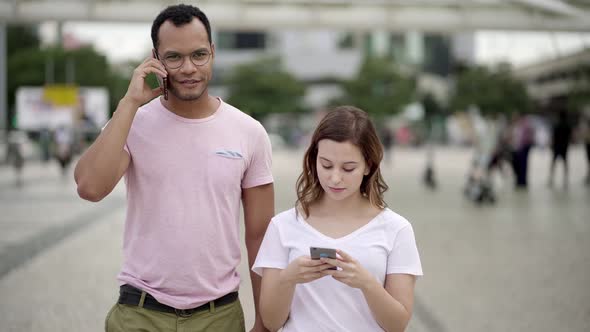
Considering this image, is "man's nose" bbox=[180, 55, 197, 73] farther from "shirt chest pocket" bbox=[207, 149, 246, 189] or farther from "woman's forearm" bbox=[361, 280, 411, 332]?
"woman's forearm" bbox=[361, 280, 411, 332]

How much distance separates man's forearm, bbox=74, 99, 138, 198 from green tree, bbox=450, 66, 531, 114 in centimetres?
6911

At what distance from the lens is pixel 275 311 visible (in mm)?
2514

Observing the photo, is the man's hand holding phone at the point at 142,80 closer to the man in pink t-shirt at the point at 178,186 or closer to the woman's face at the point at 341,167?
the man in pink t-shirt at the point at 178,186

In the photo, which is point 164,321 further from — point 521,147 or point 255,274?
point 521,147

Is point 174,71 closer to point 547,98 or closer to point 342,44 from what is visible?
point 547,98

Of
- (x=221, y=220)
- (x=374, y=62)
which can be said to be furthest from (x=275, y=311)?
(x=374, y=62)

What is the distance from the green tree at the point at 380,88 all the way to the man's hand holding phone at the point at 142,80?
71.9m

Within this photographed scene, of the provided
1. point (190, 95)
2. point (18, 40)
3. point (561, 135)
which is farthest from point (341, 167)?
point (18, 40)

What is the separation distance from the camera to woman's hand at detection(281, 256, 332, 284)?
2305 millimetres

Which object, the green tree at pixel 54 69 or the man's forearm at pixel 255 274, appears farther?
the green tree at pixel 54 69

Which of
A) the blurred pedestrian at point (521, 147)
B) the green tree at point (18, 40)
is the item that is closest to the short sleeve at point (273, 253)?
the blurred pedestrian at point (521, 147)

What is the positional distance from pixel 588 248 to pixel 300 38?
89825 mm

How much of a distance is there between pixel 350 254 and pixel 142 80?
0.90 meters

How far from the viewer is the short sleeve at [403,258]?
248 centimetres
